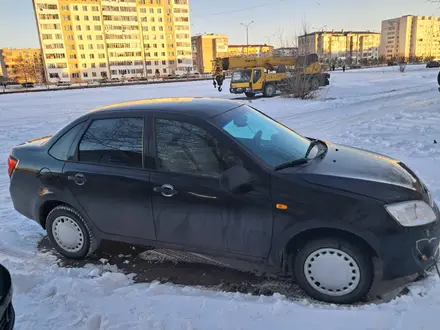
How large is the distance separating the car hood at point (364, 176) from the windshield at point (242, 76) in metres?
20.9

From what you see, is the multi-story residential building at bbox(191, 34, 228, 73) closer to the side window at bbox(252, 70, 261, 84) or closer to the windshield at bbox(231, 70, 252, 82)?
the windshield at bbox(231, 70, 252, 82)

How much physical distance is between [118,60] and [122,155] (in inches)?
4342

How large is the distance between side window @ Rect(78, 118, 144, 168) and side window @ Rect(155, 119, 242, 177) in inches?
9.3

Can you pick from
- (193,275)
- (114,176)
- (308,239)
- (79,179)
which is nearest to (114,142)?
(114,176)

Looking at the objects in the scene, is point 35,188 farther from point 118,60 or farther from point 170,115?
point 118,60

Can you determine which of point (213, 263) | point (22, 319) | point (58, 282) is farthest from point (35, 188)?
point (213, 263)

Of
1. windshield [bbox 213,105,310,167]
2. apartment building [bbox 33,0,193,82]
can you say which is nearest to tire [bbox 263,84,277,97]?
windshield [bbox 213,105,310,167]

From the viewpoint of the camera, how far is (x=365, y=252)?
8.75ft

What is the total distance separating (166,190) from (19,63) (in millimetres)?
137029

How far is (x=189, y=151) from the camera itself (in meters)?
3.08

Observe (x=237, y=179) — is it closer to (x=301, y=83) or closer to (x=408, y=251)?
(x=408, y=251)

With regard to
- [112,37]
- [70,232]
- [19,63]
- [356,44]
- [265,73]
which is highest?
[112,37]

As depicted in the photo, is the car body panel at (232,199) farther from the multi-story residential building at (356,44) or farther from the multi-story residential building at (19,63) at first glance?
the multi-story residential building at (356,44)

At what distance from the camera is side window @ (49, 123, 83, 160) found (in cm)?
363
